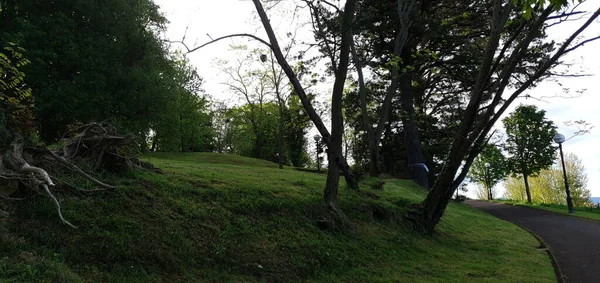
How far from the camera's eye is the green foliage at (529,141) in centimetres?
2781

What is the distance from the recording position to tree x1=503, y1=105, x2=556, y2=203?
27812mm

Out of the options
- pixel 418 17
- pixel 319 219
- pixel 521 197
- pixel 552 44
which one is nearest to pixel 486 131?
pixel 552 44

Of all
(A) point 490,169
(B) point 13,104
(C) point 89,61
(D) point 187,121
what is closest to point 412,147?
(C) point 89,61

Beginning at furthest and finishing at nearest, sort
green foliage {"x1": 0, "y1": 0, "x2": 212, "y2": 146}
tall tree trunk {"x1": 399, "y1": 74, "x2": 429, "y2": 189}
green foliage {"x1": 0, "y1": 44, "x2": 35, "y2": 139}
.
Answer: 1. tall tree trunk {"x1": 399, "y1": 74, "x2": 429, "y2": 189}
2. green foliage {"x1": 0, "y1": 0, "x2": 212, "y2": 146}
3. green foliage {"x1": 0, "y1": 44, "x2": 35, "y2": 139}

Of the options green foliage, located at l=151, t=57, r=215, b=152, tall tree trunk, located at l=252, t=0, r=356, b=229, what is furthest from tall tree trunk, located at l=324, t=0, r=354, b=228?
green foliage, located at l=151, t=57, r=215, b=152

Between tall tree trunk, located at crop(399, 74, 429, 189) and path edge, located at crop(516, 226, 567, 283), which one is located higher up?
tall tree trunk, located at crop(399, 74, 429, 189)

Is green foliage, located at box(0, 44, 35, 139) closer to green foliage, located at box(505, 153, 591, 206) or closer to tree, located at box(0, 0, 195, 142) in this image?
tree, located at box(0, 0, 195, 142)

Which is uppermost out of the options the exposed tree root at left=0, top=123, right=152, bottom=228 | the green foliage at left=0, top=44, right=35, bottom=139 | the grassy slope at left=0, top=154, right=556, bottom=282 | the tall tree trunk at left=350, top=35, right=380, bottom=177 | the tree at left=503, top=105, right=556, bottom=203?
the tree at left=503, top=105, right=556, bottom=203

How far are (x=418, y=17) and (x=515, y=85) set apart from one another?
4.68 meters

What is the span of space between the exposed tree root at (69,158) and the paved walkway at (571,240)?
329 inches

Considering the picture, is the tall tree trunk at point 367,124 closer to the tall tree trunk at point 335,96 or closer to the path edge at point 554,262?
the tall tree trunk at point 335,96

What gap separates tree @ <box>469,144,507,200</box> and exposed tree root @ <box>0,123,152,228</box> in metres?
29.7

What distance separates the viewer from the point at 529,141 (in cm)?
2838

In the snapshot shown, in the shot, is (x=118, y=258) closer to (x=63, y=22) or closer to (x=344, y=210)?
(x=344, y=210)
